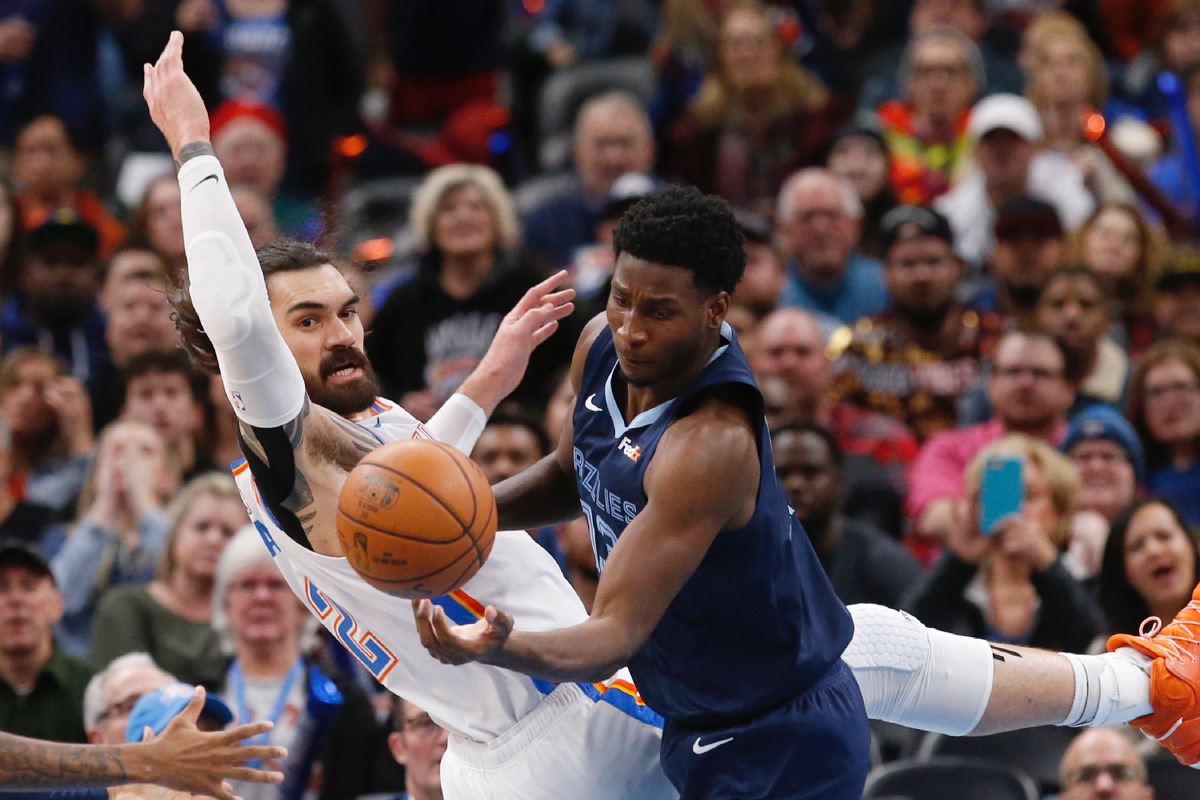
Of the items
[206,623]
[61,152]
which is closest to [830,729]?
[206,623]

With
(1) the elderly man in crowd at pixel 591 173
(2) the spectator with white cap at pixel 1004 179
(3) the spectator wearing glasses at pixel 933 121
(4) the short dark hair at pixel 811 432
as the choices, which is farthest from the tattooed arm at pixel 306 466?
(3) the spectator wearing glasses at pixel 933 121

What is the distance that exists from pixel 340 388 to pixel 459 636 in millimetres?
1329

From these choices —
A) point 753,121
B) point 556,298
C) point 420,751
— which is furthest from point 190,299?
point 753,121

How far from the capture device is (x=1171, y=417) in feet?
29.7

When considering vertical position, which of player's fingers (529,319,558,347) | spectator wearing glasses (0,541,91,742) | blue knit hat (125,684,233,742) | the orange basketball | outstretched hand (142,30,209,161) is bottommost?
spectator wearing glasses (0,541,91,742)

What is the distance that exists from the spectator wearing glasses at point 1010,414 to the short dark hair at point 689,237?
440 cm

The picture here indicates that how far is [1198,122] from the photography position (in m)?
11.2

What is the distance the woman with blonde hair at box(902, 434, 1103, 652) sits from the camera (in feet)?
24.6

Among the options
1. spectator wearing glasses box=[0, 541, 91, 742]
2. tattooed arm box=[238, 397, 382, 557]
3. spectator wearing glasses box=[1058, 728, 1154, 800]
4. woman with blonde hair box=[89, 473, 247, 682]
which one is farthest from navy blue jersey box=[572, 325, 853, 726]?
spectator wearing glasses box=[0, 541, 91, 742]

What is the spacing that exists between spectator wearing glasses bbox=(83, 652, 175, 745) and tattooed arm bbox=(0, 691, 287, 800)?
170cm

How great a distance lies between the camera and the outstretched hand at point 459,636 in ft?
13.3

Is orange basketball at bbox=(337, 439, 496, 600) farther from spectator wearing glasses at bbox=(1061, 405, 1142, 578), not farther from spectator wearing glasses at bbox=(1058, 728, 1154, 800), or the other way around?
spectator wearing glasses at bbox=(1061, 405, 1142, 578)

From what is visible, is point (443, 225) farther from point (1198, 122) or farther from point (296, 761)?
point (1198, 122)

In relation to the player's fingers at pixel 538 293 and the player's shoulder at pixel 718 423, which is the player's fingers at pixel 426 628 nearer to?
the player's shoulder at pixel 718 423
